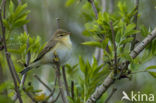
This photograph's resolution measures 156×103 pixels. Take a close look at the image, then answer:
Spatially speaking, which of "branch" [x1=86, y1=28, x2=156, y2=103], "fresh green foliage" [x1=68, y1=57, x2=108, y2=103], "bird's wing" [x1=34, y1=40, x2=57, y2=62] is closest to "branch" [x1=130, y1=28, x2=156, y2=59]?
"branch" [x1=86, y1=28, x2=156, y2=103]

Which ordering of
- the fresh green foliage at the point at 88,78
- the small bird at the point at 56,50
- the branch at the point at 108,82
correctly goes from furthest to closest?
the small bird at the point at 56,50, the fresh green foliage at the point at 88,78, the branch at the point at 108,82

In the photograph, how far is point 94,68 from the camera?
7.74 feet

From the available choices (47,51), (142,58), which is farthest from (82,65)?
(47,51)

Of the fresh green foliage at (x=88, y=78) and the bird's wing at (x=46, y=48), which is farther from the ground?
the bird's wing at (x=46, y=48)

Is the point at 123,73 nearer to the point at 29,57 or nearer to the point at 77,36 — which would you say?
the point at 29,57

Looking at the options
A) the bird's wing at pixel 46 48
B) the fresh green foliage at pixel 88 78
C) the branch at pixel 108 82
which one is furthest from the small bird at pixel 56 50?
the branch at pixel 108 82

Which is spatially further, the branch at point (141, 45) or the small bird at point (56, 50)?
the small bird at point (56, 50)

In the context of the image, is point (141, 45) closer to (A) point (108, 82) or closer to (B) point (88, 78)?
(A) point (108, 82)

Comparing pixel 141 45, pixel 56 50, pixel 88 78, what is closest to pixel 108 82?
pixel 88 78

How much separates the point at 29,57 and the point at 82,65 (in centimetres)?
Answer: 48

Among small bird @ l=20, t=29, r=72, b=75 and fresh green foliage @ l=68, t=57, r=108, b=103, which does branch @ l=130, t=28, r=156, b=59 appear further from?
small bird @ l=20, t=29, r=72, b=75

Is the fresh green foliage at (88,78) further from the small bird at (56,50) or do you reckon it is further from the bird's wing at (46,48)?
the bird's wing at (46,48)

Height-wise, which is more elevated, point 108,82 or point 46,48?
point 46,48

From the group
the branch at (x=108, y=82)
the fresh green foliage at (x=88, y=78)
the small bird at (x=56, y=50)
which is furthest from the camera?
the small bird at (x=56, y=50)
